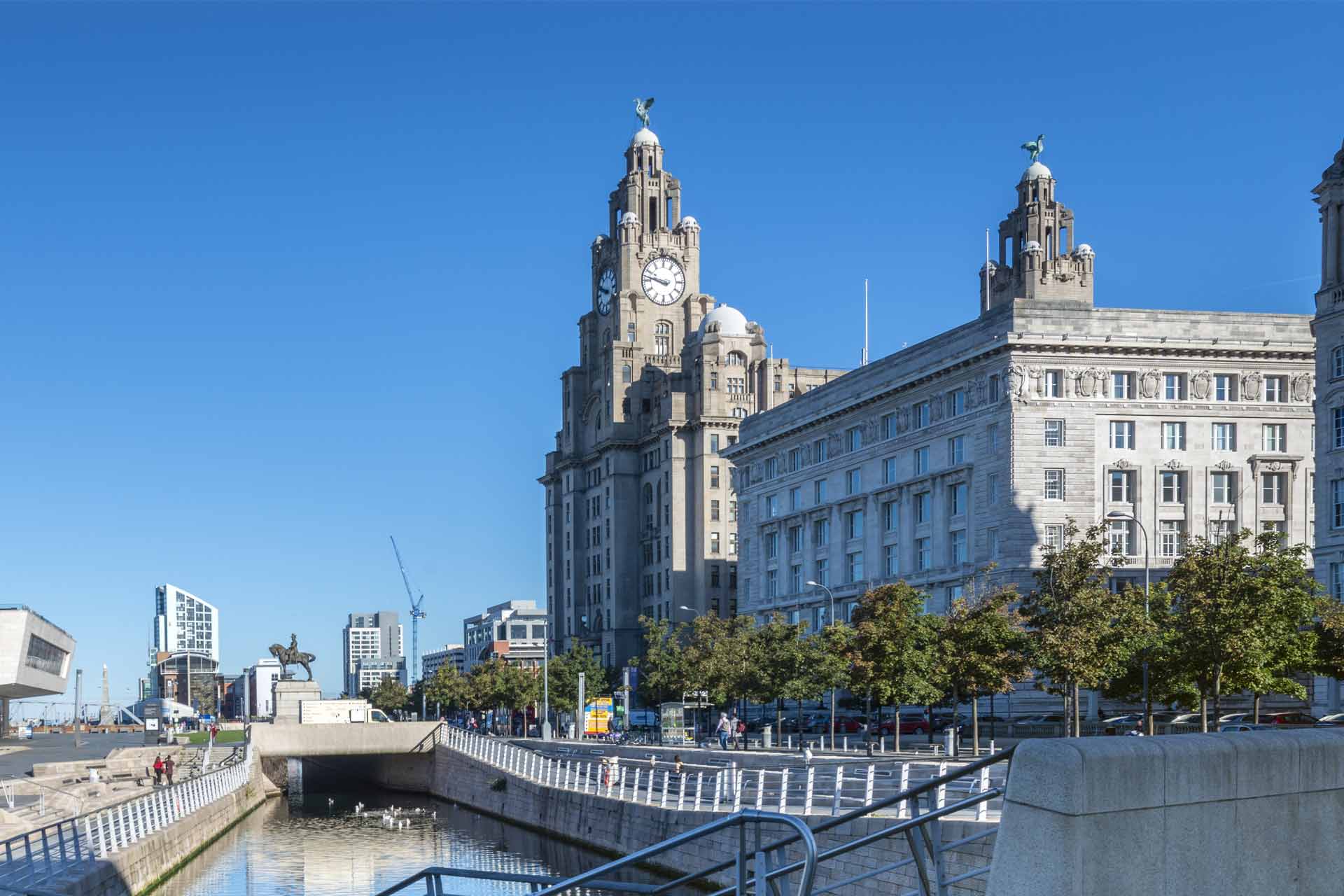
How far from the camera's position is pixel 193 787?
191 ft

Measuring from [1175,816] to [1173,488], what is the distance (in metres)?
87.6

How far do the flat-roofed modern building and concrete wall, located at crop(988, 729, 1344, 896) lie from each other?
349 feet

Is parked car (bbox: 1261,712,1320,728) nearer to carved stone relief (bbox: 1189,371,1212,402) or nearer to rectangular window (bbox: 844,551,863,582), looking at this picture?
carved stone relief (bbox: 1189,371,1212,402)

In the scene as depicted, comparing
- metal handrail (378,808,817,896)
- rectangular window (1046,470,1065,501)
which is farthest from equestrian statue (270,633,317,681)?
metal handrail (378,808,817,896)

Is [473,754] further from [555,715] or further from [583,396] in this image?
[583,396]

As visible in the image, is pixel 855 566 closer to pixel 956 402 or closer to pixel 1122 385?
pixel 956 402

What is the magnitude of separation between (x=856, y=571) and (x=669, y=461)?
1855 inches

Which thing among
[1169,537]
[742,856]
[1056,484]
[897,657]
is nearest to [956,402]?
[1056,484]

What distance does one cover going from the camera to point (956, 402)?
9756cm

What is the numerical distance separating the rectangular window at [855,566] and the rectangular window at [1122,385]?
22.1 m

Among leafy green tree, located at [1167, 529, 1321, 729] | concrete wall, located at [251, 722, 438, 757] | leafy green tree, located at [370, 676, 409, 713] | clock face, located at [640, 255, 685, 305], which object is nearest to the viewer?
leafy green tree, located at [1167, 529, 1321, 729]

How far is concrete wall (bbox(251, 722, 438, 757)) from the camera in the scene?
8606 cm

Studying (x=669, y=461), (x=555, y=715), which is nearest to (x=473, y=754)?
(x=555, y=715)

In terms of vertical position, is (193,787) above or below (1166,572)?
below
